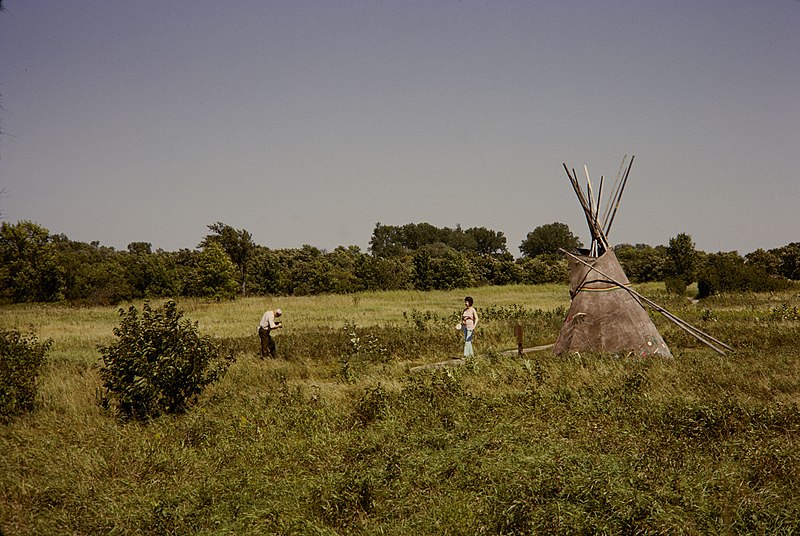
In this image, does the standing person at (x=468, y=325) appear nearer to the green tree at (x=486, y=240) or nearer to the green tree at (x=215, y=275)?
the green tree at (x=215, y=275)

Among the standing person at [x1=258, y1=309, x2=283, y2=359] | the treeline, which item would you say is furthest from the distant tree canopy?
the standing person at [x1=258, y1=309, x2=283, y2=359]

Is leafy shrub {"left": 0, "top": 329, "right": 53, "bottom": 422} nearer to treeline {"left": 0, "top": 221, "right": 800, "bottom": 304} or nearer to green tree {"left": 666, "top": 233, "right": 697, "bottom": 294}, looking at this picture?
treeline {"left": 0, "top": 221, "right": 800, "bottom": 304}

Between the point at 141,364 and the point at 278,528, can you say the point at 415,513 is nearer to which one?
the point at 278,528

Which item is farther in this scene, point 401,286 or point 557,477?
point 401,286

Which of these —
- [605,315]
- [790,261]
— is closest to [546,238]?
[790,261]

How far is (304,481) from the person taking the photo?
20.1 feet

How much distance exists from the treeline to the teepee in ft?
74.2

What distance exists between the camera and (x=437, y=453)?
6688 millimetres

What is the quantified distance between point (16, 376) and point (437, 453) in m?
6.92

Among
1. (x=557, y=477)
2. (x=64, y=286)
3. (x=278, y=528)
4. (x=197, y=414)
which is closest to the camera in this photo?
(x=278, y=528)

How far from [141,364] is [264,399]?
6.65 ft

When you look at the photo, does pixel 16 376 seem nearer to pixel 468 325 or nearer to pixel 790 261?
pixel 468 325

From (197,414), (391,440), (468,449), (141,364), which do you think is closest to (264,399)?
(197,414)

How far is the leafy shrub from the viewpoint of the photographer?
8.59 metres
